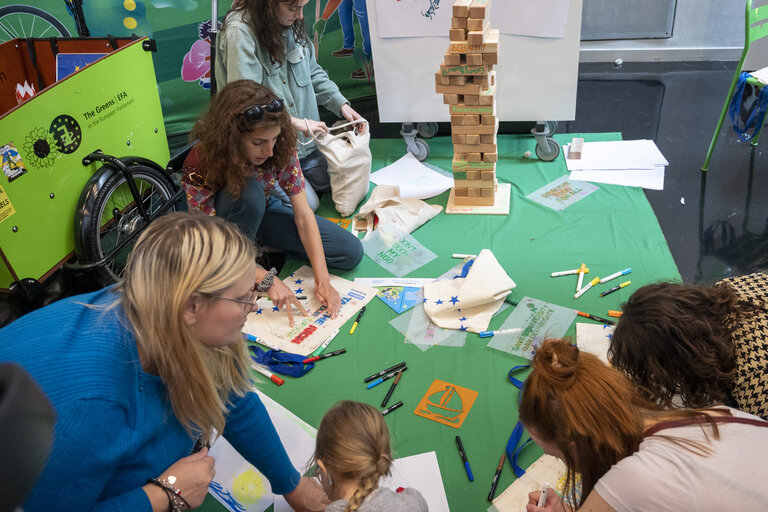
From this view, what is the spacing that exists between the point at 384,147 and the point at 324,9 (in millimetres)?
1098

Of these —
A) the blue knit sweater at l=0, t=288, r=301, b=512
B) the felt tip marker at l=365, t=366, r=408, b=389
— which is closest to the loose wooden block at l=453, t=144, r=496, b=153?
the felt tip marker at l=365, t=366, r=408, b=389

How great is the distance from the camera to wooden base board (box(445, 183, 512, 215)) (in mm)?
3406

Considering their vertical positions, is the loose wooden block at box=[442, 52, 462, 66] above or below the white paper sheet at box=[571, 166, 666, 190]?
above

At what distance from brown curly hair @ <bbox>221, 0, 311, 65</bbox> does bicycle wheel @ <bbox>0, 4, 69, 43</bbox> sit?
1409 mm

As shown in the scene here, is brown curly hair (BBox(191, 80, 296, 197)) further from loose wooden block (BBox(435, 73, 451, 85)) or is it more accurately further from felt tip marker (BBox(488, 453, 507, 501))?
felt tip marker (BBox(488, 453, 507, 501))

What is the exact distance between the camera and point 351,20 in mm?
4527

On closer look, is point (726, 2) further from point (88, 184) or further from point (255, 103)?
point (88, 184)

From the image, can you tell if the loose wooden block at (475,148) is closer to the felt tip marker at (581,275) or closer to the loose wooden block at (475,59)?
the loose wooden block at (475,59)

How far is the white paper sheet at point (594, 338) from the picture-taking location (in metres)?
2.42

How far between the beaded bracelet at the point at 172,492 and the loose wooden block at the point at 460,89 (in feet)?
7.49

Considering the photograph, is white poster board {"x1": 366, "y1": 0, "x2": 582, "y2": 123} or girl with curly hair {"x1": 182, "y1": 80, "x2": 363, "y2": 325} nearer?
girl with curly hair {"x1": 182, "y1": 80, "x2": 363, "y2": 325}

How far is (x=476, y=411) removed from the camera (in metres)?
2.27

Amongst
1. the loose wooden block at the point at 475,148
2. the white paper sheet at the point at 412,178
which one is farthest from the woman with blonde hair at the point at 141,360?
the white paper sheet at the point at 412,178

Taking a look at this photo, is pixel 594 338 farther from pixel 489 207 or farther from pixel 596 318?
pixel 489 207
